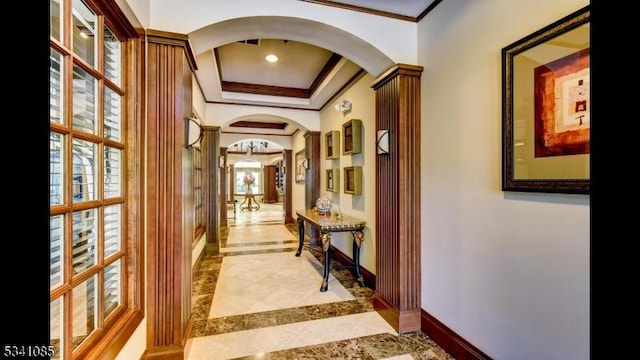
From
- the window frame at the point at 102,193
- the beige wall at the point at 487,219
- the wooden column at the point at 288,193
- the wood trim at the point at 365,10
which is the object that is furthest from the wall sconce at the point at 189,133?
the wooden column at the point at 288,193

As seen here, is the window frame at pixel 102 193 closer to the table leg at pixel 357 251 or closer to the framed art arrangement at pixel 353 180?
the table leg at pixel 357 251

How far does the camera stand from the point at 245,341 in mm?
2293

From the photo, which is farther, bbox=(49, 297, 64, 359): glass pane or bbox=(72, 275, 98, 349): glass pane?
bbox=(72, 275, 98, 349): glass pane

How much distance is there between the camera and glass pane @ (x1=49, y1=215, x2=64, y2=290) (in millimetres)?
1127

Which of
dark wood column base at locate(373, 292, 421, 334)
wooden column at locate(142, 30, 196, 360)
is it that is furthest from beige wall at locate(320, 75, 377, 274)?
wooden column at locate(142, 30, 196, 360)

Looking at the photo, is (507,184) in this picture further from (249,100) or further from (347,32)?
(249,100)

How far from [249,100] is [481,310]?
4.34 meters

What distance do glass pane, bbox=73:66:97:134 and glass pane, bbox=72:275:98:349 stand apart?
761 mm

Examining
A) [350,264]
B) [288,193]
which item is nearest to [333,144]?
[350,264]

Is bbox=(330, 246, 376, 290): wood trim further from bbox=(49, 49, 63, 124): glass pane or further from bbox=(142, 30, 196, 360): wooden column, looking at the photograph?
bbox=(49, 49, 63, 124): glass pane

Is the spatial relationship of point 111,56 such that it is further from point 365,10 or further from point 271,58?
point 271,58

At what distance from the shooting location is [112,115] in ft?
5.50

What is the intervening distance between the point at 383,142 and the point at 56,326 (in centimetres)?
241

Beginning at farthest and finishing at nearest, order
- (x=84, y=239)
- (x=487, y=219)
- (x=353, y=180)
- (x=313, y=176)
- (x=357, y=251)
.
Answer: (x=313, y=176) → (x=353, y=180) → (x=357, y=251) → (x=487, y=219) → (x=84, y=239)
